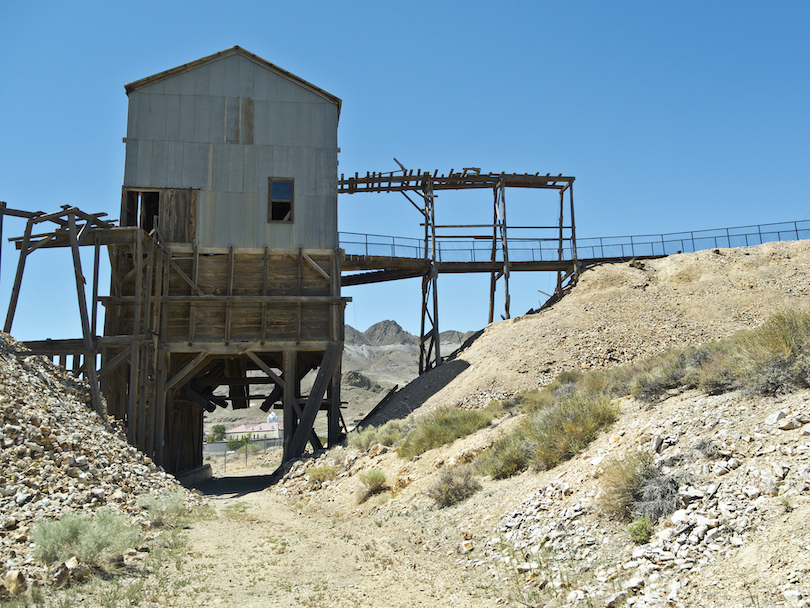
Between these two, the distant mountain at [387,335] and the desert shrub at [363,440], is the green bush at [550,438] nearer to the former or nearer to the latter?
the desert shrub at [363,440]

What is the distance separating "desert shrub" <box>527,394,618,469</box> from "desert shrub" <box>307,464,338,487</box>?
7338 mm

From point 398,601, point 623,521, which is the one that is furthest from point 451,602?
point 623,521

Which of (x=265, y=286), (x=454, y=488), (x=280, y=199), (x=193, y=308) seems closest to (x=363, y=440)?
(x=265, y=286)

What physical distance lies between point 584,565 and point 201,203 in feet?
61.5

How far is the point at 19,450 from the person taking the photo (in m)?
10.6

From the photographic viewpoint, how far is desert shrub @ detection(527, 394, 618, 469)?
10.3 meters

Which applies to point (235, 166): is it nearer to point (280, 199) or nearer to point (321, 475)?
point (280, 199)

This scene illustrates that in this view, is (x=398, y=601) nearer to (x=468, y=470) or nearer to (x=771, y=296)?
(x=468, y=470)

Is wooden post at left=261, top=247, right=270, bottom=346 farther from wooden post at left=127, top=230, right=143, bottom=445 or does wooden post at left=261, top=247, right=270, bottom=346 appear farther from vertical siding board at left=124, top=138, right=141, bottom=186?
vertical siding board at left=124, top=138, right=141, bottom=186

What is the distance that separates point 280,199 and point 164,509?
13205 millimetres

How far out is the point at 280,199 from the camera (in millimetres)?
22766

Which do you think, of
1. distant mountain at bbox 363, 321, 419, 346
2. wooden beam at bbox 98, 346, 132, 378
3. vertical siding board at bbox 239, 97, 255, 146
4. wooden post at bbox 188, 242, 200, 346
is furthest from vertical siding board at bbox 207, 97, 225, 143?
distant mountain at bbox 363, 321, 419, 346

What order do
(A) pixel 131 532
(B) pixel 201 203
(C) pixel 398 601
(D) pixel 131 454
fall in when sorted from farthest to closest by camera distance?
1. (B) pixel 201 203
2. (D) pixel 131 454
3. (A) pixel 131 532
4. (C) pixel 398 601

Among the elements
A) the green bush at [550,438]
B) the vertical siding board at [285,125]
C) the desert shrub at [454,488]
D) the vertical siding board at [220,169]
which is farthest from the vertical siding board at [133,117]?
the green bush at [550,438]
